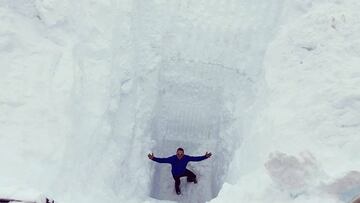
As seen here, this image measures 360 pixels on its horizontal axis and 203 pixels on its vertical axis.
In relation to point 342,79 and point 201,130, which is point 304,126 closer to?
point 342,79

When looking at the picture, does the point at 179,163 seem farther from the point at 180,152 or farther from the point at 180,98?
the point at 180,98

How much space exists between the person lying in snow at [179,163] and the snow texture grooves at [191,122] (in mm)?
307

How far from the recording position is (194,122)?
28.3 feet

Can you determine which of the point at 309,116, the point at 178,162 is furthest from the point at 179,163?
the point at 309,116

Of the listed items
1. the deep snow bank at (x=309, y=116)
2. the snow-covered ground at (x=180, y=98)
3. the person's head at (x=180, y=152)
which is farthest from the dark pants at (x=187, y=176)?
the deep snow bank at (x=309, y=116)

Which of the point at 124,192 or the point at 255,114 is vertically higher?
the point at 255,114

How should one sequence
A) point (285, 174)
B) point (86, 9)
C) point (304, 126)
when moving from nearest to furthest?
point (285, 174)
point (304, 126)
point (86, 9)

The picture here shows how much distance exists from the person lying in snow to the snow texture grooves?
0.31 m

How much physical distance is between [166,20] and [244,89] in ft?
6.14

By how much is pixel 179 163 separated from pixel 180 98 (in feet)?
4.13

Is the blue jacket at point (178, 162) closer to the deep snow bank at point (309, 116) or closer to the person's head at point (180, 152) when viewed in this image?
the person's head at point (180, 152)

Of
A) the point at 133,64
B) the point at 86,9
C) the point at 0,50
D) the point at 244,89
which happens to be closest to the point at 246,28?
the point at 244,89

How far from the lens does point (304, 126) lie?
6301 millimetres

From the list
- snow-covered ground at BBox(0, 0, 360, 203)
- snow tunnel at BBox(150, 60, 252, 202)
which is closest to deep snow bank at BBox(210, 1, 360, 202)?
snow-covered ground at BBox(0, 0, 360, 203)
